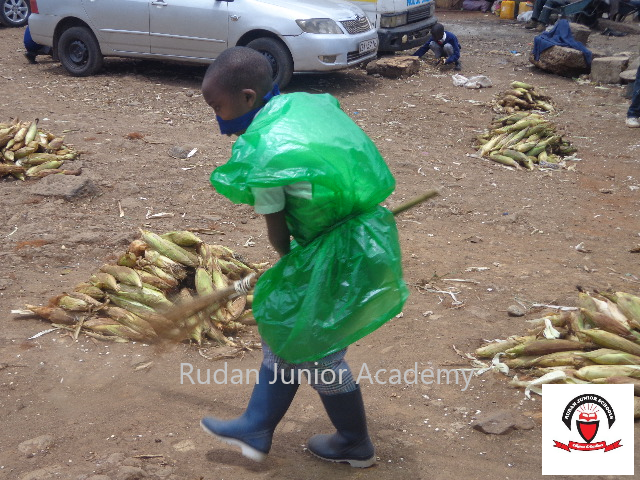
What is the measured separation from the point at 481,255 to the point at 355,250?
3.00 meters

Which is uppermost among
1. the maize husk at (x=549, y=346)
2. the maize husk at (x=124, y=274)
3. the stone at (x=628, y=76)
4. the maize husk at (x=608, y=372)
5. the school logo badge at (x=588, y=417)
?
the stone at (x=628, y=76)

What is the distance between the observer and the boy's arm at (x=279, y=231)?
2.55 meters

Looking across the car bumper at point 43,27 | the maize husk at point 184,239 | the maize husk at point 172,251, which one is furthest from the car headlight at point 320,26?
the maize husk at point 172,251

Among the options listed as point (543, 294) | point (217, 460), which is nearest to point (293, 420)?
point (217, 460)

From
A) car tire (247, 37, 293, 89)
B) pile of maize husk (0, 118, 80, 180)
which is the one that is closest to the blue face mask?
pile of maize husk (0, 118, 80, 180)

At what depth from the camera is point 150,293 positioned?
4238 mm

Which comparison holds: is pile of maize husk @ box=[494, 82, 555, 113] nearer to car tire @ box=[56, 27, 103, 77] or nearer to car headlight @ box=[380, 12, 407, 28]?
car headlight @ box=[380, 12, 407, 28]

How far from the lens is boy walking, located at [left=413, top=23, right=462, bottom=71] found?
Result: 41.3 feet

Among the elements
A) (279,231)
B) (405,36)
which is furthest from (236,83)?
(405,36)

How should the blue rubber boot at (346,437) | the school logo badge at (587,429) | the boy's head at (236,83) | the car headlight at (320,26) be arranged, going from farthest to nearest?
the car headlight at (320,26) → the school logo badge at (587,429) → the blue rubber boot at (346,437) → the boy's head at (236,83)

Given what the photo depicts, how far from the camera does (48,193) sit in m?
6.17

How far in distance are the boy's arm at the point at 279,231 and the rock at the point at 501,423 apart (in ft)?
4.15

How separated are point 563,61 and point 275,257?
→ 8918mm

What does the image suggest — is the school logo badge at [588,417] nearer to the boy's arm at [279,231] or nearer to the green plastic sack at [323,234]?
the green plastic sack at [323,234]
